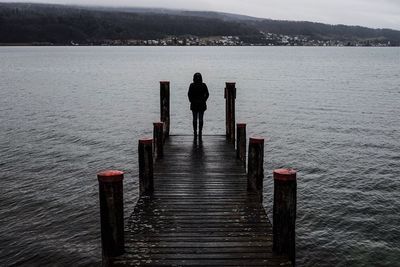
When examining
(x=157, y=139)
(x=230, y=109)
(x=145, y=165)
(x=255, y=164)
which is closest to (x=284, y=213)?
(x=255, y=164)

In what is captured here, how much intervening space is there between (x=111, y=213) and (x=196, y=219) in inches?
77.9

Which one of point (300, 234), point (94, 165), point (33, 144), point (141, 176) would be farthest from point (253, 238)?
point (33, 144)

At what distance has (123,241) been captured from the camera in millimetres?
7082

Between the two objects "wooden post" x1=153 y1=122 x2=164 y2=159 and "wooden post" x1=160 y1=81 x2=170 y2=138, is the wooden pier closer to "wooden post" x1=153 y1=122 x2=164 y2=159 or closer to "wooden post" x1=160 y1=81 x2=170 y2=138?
"wooden post" x1=153 y1=122 x2=164 y2=159

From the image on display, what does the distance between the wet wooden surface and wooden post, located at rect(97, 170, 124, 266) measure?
193mm

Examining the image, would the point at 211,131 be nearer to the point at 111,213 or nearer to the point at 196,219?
the point at 196,219

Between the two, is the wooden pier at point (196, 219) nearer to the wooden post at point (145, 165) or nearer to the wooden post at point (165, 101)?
the wooden post at point (145, 165)

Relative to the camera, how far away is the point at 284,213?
702 centimetres

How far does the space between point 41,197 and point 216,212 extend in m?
9.28

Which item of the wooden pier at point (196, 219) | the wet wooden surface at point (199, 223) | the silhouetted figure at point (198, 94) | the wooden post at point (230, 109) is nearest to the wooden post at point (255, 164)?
the wooden pier at point (196, 219)

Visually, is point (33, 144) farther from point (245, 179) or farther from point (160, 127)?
point (245, 179)

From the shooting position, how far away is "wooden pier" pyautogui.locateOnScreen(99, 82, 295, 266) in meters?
6.89

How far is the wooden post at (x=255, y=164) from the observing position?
988 cm

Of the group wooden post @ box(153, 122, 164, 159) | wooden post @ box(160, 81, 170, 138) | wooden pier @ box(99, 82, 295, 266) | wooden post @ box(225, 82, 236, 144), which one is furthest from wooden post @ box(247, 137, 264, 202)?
wooden post @ box(160, 81, 170, 138)
